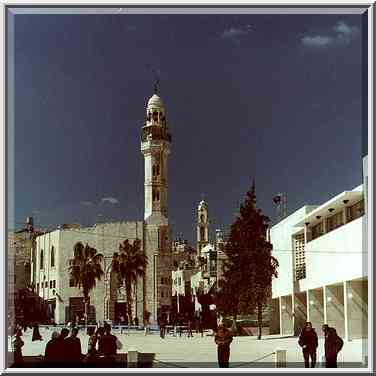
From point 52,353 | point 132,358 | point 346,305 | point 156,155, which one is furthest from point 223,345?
point 156,155

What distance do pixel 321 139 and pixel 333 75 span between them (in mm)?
1112

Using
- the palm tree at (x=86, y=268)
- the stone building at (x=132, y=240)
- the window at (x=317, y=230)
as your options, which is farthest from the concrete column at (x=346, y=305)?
the palm tree at (x=86, y=268)

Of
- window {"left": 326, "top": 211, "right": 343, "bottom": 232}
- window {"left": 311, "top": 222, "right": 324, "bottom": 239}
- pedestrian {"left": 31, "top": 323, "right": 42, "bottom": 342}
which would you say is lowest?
pedestrian {"left": 31, "top": 323, "right": 42, "bottom": 342}

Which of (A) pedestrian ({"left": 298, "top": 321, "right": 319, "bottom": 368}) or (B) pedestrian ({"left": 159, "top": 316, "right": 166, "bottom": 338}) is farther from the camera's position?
(B) pedestrian ({"left": 159, "top": 316, "right": 166, "bottom": 338})

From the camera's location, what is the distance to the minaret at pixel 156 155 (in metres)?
16.3

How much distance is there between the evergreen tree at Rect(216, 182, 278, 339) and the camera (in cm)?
1681

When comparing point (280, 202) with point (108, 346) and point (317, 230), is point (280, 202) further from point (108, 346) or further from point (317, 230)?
point (108, 346)

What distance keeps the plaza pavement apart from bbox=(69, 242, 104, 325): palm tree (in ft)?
2.67

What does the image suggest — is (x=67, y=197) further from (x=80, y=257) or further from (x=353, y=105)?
(x=353, y=105)

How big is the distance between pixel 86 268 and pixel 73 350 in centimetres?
147

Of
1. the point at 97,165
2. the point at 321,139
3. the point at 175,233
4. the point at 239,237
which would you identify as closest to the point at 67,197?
the point at 97,165

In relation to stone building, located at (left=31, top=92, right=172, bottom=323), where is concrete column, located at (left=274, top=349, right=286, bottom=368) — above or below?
below

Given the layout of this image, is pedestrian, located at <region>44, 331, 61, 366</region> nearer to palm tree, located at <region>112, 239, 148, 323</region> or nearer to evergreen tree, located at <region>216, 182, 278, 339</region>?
palm tree, located at <region>112, 239, 148, 323</region>

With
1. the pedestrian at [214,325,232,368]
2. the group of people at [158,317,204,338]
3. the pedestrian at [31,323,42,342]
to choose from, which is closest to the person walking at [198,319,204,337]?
the group of people at [158,317,204,338]
